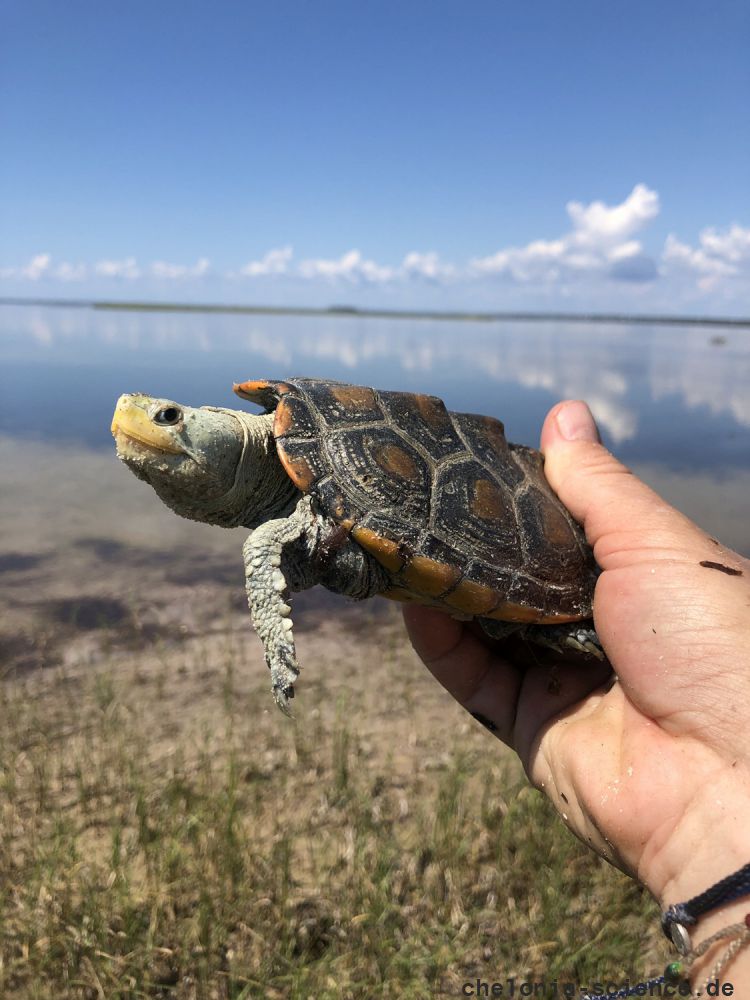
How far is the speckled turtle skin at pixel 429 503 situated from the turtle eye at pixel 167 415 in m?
0.39

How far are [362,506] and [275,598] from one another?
0.47 meters

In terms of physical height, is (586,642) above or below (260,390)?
below

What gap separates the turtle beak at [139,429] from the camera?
7.77ft

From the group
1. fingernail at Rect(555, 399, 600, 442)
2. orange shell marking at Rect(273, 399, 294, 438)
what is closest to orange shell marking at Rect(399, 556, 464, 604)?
orange shell marking at Rect(273, 399, 294, 438)

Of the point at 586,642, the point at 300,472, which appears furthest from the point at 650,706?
the point at 300,472

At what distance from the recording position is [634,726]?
240cm

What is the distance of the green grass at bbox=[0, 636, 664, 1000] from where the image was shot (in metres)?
2.92

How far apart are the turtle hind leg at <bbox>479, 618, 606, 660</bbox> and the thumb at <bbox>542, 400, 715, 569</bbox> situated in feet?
0.99

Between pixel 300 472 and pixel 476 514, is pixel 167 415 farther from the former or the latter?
pixel 476 514

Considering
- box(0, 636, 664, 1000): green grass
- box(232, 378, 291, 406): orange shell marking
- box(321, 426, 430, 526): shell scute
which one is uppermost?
box(232, 378, 291, 406): orange shell marking

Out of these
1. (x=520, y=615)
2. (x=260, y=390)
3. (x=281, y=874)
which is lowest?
(x=281, y=874)

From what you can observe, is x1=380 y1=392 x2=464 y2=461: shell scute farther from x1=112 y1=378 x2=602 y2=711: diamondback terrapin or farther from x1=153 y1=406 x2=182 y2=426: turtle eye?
x1=153 y1=406 x2=182 y2=426: turtle eye

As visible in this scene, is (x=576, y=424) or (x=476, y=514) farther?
(x=576, y=424)

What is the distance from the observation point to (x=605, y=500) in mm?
2801
